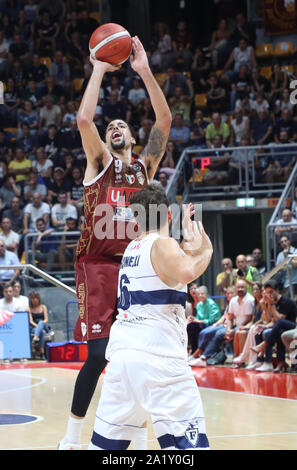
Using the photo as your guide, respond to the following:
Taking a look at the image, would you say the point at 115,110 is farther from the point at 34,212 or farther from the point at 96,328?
the point at 96,328

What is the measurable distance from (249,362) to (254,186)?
426 centimetres

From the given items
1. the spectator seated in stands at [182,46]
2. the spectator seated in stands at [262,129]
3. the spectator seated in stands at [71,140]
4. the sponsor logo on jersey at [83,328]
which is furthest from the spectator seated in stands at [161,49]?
the sponsor logo on jersey at [83,328]

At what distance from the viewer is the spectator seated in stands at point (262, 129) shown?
610 inches

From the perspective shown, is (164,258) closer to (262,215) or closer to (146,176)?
(146,176)

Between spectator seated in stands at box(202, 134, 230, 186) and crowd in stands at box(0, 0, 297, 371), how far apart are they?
0.02 m

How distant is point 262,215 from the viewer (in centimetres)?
1641

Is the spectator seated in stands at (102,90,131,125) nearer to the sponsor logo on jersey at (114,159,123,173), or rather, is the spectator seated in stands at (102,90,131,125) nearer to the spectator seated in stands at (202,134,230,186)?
the spectator seated in stands at (202,134,230,186)

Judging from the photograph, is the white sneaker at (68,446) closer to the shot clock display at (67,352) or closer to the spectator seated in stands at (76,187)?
the shot clock display at (67,352)

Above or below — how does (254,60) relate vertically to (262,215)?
above

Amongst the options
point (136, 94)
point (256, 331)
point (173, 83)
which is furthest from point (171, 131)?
point (256, 331)

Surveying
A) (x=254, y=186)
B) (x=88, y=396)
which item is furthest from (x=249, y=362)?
(x=88, y=396)

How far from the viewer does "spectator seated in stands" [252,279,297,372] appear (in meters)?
10.8

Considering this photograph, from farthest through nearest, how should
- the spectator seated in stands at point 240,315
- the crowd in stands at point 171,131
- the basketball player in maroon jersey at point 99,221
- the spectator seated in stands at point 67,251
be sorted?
1. the spectator seated in stands at point 67,251
2. the crowd in stands at point 171,131
3. the spectator seated in stands at point 240,315
4. the basketball player in maroon jersey at point 99,221

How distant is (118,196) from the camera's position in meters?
5.32
